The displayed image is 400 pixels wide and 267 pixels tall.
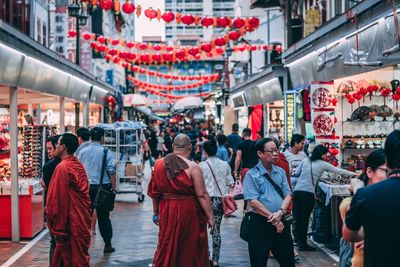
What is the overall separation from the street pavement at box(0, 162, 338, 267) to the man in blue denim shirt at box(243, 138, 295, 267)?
3270 mm

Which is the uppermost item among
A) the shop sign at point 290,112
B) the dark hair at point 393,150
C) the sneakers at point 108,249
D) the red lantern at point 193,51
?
the red lantern at point 193,51

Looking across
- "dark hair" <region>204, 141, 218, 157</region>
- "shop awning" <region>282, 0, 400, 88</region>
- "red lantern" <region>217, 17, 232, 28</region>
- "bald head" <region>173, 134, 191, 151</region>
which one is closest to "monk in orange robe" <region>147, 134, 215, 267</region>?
"bald head" <region>173, 134, 191, 151</region>

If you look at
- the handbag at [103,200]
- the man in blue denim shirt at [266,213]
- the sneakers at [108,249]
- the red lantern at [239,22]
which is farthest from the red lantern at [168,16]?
the man in blue denim shirt at [266,213]

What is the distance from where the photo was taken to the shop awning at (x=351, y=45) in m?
11.3

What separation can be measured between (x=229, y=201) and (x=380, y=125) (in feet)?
20.8

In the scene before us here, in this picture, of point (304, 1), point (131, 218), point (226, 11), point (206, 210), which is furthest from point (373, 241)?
point (226, 11)

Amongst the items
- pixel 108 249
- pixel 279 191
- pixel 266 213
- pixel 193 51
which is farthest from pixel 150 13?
pixel 266 213

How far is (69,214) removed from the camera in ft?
27.7

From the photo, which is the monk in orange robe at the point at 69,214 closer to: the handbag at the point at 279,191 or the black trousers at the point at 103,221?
the handbag at the point at 279,191

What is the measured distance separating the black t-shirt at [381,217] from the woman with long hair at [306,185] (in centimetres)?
717

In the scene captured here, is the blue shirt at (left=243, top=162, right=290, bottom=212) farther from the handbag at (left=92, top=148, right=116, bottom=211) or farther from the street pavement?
the handbag at (left=92, top=148, right=116, bottom=211)

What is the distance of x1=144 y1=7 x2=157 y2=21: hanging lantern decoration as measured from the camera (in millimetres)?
23766

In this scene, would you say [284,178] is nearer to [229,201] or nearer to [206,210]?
[206,210]

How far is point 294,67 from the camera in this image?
68.4 ft
